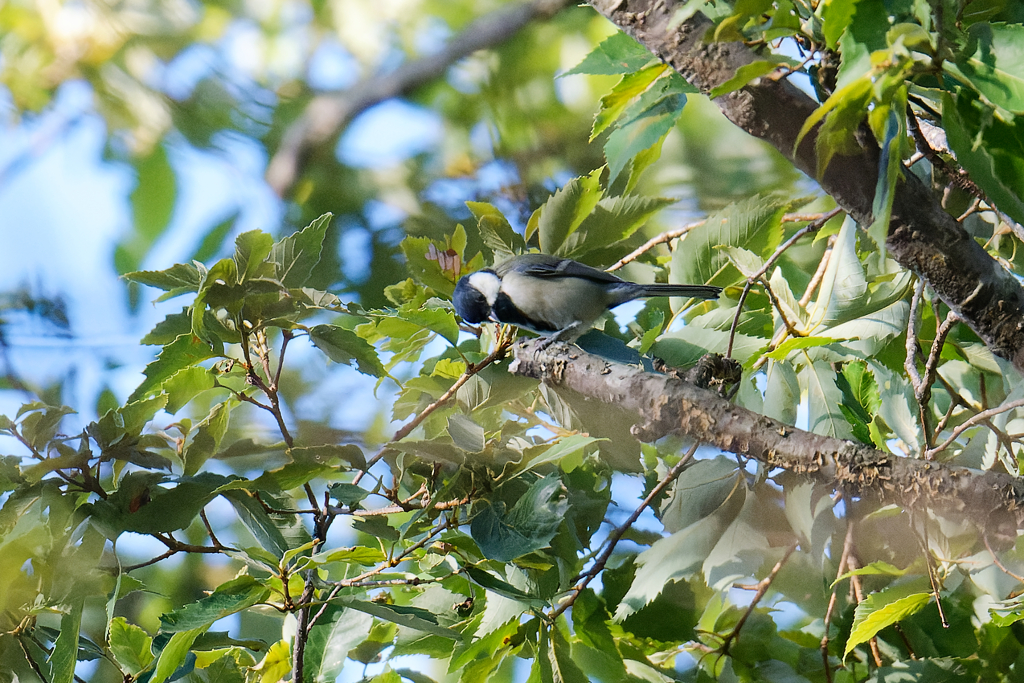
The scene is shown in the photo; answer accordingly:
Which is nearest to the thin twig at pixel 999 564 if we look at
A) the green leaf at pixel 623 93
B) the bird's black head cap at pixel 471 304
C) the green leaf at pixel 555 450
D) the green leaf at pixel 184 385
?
the green leaf at pixel 555 450

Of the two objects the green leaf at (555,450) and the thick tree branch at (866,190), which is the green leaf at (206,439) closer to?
the green leaf at (555,450)

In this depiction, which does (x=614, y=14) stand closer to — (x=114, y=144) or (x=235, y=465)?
(x=114, y=144)

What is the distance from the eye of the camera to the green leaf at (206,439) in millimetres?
647

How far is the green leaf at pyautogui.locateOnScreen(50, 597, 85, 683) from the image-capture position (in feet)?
1.97

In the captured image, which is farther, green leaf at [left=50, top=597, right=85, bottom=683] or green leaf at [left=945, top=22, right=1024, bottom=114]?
green leaf at [left=50, top=597, right=85, bottom=683]

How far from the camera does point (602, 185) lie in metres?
0.78

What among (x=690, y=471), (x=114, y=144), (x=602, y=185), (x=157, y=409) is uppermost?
(x=114, y=144)

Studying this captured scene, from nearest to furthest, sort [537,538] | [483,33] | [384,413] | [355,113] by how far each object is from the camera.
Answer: [355,113], [483,33], [537,538], [384,413]

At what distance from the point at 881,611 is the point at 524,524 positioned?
0.30 m

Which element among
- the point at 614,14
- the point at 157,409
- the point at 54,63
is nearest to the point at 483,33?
the point at 614,14

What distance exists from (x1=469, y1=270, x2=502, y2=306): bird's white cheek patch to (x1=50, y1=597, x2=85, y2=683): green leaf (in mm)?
516

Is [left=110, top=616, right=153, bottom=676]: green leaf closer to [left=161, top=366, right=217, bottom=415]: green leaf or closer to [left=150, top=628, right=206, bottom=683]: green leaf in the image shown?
[left=150, top=628, right=206, bottom=683]: green leaf

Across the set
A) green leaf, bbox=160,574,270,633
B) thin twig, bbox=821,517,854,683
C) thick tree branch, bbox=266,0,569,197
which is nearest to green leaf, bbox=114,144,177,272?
thick tree branch, bbox=266,0,569,197

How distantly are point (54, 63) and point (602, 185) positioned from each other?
1.58 ft
